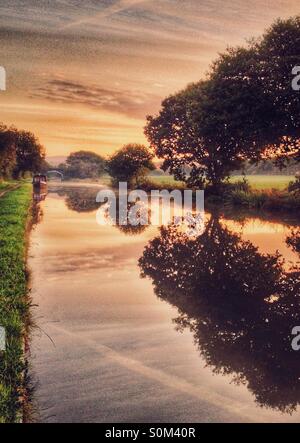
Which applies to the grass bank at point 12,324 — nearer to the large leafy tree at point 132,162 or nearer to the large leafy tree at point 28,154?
the large leafy tree at point 132,162

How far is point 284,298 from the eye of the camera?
1059cm

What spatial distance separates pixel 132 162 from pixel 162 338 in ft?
232

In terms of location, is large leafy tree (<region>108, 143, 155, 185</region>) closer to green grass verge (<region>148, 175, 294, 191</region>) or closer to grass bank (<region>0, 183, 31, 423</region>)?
green grass verge (<region>148, 175, 294, 191</region>)

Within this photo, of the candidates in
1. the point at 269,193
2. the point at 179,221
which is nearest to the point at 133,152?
Answer: the point at 269,193

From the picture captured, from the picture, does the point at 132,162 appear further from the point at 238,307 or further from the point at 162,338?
the point at 162,338

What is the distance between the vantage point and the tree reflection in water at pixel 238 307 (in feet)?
22.0

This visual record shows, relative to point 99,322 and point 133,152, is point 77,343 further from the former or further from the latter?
point 133,152

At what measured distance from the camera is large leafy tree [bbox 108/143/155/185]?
77.7 m

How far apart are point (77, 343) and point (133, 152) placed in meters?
72.2

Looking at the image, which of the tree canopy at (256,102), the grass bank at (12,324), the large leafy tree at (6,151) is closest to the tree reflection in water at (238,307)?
the grass bank at (12,324)

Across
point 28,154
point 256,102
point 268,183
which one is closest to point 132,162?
point 268,183

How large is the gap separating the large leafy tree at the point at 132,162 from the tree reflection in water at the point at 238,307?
60679mm

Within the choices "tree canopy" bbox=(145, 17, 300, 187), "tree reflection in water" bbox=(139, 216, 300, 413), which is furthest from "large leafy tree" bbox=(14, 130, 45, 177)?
"tree reflection in water" bbox=(139, 216, 300, 413)

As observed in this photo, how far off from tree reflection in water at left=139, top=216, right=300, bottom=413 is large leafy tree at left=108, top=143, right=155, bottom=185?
60679 mm
